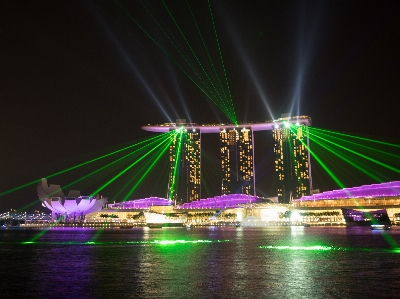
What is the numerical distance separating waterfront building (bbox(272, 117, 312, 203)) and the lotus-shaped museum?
143ft

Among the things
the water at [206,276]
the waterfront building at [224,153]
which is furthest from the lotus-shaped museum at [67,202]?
the water at [206,276]

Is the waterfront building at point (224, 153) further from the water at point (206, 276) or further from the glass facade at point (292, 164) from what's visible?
the water at point (206, 276)

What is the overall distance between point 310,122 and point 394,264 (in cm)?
10516

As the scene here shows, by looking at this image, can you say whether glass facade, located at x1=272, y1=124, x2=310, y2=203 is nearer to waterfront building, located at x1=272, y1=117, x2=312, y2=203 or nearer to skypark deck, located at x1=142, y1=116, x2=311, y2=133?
waterfront building, located at x1=272, y1=117, x2=312, y2=203

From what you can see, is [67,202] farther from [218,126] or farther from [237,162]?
[218,126]

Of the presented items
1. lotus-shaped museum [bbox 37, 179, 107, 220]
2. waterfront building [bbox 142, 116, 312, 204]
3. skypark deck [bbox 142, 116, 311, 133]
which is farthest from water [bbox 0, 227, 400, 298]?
skypark deck [bbox 142, 116, 311, 133]

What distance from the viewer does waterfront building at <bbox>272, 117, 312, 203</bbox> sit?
11256 cm

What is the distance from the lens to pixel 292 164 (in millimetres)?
113125

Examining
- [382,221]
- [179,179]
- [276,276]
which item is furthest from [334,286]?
[179,179]

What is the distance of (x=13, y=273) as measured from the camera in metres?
18.0

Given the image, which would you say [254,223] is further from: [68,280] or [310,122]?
[68,280]

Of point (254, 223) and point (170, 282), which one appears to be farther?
point (254, 223)

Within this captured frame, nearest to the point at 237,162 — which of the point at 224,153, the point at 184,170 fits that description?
the point at 224,153

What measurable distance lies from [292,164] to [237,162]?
55.6 ft
